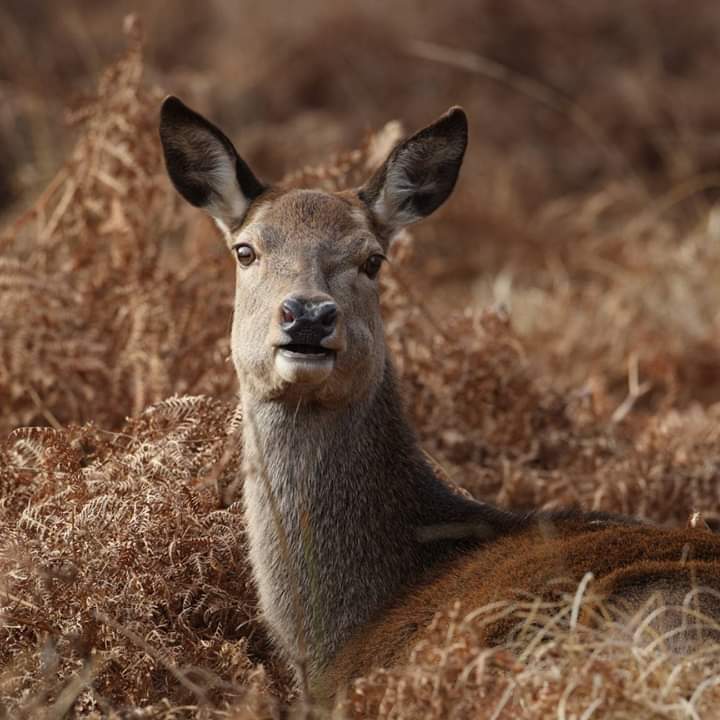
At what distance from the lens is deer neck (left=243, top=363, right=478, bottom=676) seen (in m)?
5.01

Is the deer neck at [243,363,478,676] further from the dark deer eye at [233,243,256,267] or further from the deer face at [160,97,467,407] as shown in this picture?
the dark deer eye at [233,243,256,267]

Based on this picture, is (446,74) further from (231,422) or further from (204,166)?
(231,422)

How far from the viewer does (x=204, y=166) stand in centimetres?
565

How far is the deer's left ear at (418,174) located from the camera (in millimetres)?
5688

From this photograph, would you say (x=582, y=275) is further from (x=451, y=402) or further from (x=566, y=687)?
(x=566, y=687)

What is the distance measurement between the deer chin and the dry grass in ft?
2.26

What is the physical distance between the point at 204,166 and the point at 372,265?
0.82 m

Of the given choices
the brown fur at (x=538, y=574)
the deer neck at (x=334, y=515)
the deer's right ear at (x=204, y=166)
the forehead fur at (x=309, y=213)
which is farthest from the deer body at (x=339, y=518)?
the deer's right ear at (x=204, y=166)

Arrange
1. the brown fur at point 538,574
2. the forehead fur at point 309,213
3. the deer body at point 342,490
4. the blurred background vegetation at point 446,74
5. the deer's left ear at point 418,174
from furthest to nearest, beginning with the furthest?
the blurred background vegetation at point 446,74 → the deer's left ear at point 418,174 → the forehead fur at point 309,213 → the deer body at point 342,490 → the brown fur at point 538,574

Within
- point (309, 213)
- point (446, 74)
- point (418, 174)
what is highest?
point (446, 74)

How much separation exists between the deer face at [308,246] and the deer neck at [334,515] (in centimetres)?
14

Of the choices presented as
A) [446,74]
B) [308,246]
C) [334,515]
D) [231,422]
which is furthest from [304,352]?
[446,74]

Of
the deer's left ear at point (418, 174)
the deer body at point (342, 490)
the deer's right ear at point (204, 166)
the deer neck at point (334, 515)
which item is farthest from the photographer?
the deer's left ear at point (418, 174)

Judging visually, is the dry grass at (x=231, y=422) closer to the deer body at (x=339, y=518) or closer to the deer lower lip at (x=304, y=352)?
the deer body at (x=339, y=518)
